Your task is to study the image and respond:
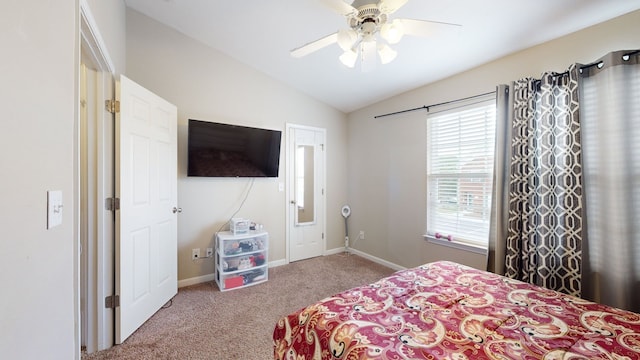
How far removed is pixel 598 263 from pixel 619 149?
32.4 inches

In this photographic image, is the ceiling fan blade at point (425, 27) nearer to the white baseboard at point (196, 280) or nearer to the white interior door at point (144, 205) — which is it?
the white interior door at point (144, 205)

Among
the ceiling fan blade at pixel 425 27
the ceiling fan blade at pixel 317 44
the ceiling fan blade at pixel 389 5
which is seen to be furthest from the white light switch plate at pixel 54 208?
the ceiling fan blade at pixel 425 27

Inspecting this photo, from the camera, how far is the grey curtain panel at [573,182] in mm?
1676

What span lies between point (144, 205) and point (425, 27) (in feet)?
8.51

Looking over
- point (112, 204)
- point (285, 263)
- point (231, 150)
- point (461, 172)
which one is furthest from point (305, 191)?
point (112, 204)

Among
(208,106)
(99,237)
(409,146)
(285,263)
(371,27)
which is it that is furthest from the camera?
(285,263)

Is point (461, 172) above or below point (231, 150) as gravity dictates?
below

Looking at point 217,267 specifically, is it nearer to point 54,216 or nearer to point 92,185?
point 92,185

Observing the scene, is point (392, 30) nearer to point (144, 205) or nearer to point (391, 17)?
point (391, 17)

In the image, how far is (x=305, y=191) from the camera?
390 cm

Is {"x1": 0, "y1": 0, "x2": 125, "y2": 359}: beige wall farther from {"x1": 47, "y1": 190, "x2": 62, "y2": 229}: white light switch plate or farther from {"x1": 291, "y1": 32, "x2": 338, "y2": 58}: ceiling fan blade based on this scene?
{"x1": 291, "y1": 32, "x2": 338, "y2": 58}: ceiling fan blade

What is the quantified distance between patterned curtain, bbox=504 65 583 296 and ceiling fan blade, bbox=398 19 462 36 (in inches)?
47.1

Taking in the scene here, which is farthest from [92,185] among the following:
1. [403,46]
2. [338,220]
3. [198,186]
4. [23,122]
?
[338,220]

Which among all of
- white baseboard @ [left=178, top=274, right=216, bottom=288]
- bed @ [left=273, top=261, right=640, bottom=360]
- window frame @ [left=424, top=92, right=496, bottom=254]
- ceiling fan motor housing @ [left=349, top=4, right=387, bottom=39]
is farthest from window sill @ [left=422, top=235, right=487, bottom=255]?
white baseboard @ [left=178, top=274, right=216, bottom=288]
